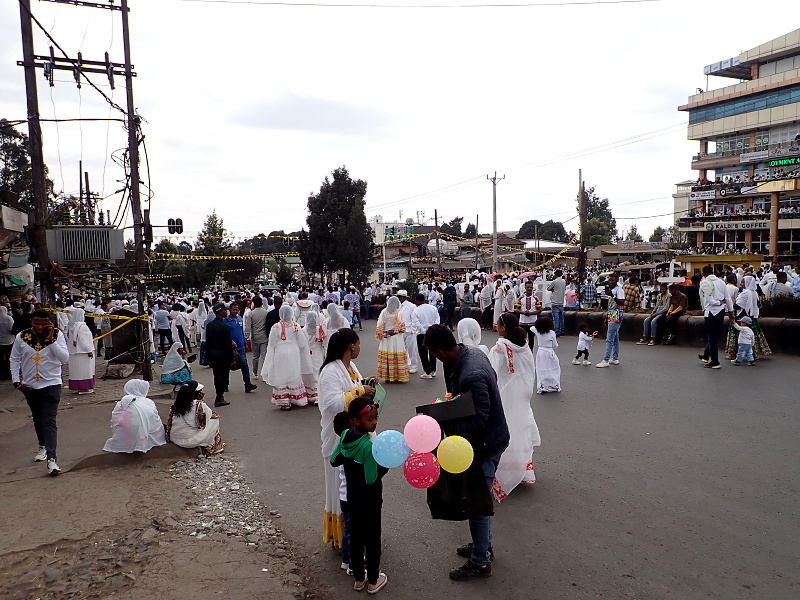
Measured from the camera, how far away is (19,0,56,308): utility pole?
9195mm

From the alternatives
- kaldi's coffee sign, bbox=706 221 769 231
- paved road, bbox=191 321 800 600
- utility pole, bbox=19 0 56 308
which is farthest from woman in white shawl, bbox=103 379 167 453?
kaldi's coffee sign, bbox=706 221 769 231

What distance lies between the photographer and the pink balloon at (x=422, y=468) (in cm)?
331

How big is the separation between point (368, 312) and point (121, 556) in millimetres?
22362

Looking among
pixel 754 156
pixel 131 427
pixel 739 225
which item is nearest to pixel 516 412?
pixel 131 427

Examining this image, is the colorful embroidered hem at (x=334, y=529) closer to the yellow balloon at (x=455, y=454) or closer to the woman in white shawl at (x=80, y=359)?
the yellow balloon at (x=455, y=454)

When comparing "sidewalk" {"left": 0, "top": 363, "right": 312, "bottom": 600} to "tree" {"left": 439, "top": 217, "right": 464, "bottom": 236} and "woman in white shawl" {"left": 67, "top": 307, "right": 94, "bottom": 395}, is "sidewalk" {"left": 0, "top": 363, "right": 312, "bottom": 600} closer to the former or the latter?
"woman in white shawl" {"left": 67, "top": 307, "right": 94, "bottom": 395}

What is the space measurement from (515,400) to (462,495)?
205cm

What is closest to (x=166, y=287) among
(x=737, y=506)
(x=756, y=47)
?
(x=737, y=506)

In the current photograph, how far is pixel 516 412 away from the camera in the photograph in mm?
5277

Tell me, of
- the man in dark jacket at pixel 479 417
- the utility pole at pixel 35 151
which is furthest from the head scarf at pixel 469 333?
the utility pole at pixel 35 151

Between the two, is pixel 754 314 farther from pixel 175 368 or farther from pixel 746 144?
pixel 746 144

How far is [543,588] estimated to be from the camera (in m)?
3.51

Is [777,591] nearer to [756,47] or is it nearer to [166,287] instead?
[166,287]

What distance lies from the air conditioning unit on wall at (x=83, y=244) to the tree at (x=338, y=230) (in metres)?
27.8
